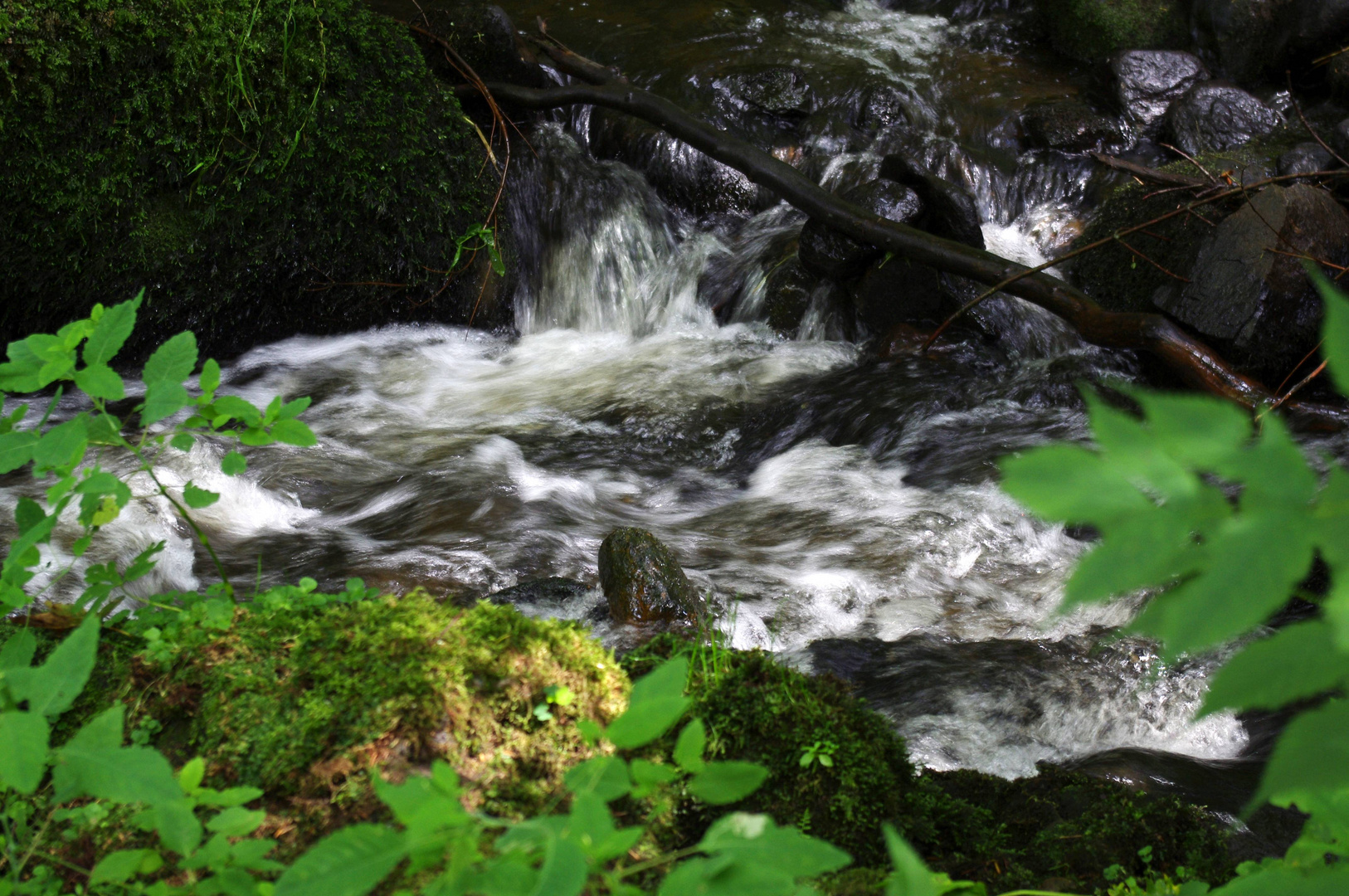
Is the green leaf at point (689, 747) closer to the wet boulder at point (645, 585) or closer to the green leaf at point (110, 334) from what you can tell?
the green leaf at point (110, 334)

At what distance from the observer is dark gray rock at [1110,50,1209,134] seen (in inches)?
326

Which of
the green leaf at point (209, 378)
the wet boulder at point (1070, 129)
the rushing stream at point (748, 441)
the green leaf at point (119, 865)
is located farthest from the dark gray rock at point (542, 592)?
the wet boulder at point (1070, 129)

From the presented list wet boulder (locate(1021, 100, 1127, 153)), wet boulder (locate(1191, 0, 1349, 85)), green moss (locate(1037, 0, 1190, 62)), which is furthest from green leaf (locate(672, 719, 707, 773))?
green moss (locate(1037, 0, 1190, 62))

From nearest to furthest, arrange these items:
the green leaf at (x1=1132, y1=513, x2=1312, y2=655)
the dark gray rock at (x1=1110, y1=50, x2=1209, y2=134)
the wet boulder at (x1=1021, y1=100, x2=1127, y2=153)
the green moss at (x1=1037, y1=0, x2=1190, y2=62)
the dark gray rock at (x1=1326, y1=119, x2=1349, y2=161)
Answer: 1. the green leaf at (x1=1132, y1=513, x2=1312, y2=655)
2. the dark gray rock at (x1=1326, y1=119, x2=1349, y2=161)
3. the wet boulder at (x1=1021, y1=100, x2=1127, y2=153)
4. the dark gray rock at (x1=1110, y1=50, x2=1209, y2=134)
5. the green moss at (x1=1037, y1=0, x2=1190, y2=62)

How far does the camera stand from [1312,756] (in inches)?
26.0

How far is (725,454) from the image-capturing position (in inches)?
208

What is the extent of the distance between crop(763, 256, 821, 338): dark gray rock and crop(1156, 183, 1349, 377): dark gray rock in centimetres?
244

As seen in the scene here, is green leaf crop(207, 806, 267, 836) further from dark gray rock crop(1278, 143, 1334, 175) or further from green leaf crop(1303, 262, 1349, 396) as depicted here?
dark gray rock crop(1278, 143, 1334, 175)

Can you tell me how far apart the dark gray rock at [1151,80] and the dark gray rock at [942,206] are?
10.6 ft

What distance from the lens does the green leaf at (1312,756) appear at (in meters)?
0.64

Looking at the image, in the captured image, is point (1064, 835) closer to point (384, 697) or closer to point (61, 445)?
point (384, 697)

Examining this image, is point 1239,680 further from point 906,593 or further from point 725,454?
point 725,454

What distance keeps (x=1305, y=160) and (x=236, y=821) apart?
8148 mm

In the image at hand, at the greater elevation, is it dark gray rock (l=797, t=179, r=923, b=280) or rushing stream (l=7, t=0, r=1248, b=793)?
dark gray rock (l=797, t=179, r=923, b=280)
